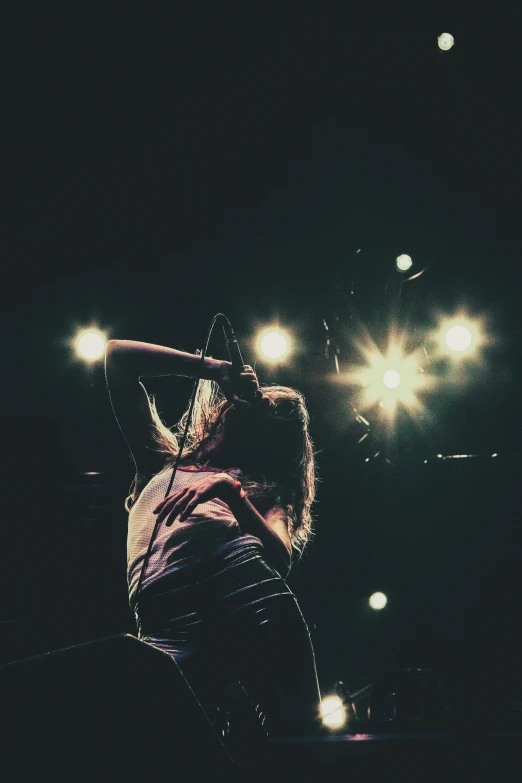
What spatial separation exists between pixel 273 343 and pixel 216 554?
213cm

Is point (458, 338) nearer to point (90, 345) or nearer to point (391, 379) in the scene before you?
A: point (391, 379)

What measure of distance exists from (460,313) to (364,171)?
3.54 ft

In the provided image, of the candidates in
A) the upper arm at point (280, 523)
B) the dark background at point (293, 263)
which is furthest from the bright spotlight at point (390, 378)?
the upper arm at point (280, 523)

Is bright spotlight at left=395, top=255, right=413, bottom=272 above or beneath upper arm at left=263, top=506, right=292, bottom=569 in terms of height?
above

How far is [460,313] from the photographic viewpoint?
142 inches

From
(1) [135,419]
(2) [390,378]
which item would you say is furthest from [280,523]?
(2) [390,378]

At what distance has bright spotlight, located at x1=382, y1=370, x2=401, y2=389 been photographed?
11.8 ft

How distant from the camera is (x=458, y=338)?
3.58m

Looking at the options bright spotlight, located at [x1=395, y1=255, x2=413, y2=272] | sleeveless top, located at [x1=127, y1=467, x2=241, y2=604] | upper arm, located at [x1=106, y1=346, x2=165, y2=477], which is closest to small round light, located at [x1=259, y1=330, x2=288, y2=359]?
bright spotlight, located at [x1=395, y1=255, x2=413, y2=272]

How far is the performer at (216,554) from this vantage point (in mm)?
1439

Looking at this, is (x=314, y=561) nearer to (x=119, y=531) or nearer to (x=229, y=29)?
(x=119, y=531)

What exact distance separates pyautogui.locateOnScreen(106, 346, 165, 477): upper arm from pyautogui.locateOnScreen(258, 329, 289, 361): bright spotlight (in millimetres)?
1654

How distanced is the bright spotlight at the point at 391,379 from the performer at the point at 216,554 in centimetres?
167

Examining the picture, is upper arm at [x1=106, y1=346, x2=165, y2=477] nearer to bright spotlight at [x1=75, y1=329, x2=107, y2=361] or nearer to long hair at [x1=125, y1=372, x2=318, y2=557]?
long hair at [x1=125, y1=372, x2=318, y2=557]
